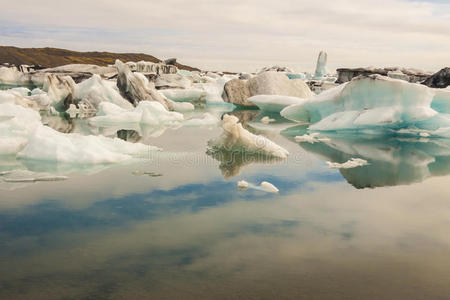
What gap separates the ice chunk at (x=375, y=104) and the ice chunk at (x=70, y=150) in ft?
18.5

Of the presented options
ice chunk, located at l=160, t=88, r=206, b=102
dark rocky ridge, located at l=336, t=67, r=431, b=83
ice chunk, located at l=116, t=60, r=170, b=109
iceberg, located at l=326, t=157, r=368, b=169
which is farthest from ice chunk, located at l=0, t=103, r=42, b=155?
dark rocky ridge, located at l=336, t=67, r=431, b=83

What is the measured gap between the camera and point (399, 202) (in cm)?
466

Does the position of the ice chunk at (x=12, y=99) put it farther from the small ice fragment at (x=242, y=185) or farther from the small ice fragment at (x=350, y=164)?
the small ice fragment at (x=350, y=164)

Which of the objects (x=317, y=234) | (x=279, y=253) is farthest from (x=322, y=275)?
(x=317, y=234)

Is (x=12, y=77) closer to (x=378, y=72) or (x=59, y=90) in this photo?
(x=59, y=90)

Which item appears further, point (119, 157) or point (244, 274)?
point (119, 157)

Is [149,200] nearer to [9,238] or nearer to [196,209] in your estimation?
[196,209]

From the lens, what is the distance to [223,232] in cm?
357

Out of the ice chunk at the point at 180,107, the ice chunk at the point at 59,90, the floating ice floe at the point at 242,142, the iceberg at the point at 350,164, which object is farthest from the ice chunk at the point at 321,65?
the iceberg at the point at 350,164

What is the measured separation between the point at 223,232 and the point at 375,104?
7560mm

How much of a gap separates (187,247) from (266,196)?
5.34ft

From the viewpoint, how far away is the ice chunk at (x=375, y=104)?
9.40 m

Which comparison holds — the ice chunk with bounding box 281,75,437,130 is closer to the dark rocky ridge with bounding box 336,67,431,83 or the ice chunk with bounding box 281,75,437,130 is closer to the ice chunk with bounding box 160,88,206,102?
the ice chunk with bounding box 160,88,206,102

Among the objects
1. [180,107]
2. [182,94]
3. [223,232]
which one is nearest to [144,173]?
[223,232]
